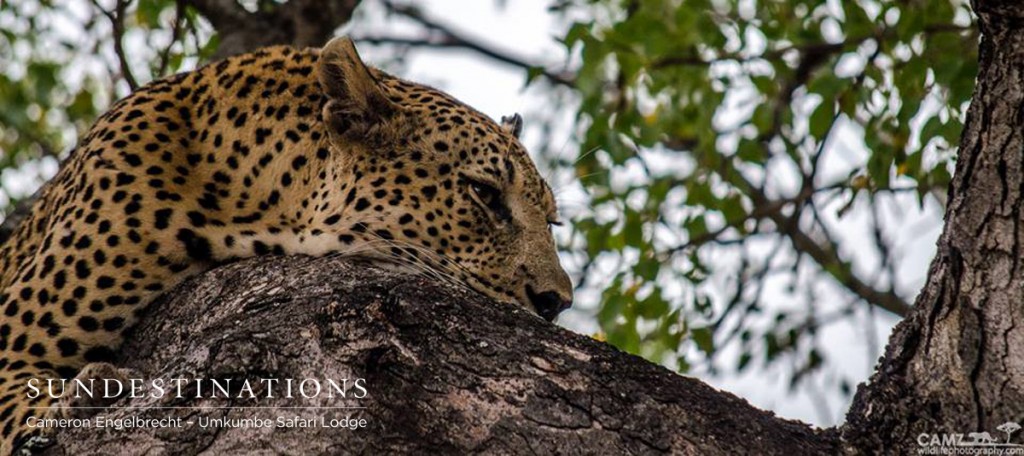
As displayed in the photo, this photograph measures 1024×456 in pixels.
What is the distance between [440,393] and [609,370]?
576 mm

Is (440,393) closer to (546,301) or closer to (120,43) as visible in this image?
(546,301)

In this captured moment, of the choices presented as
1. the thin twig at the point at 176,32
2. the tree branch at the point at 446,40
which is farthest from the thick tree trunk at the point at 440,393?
the tree branch at the point at 446,40

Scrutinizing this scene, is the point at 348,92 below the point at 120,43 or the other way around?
below

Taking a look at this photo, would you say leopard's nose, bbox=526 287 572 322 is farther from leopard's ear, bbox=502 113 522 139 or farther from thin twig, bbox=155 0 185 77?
thin twig, bbox=155 0 185 77

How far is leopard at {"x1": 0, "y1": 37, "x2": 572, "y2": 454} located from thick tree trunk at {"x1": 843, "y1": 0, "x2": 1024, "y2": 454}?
7.99 ft

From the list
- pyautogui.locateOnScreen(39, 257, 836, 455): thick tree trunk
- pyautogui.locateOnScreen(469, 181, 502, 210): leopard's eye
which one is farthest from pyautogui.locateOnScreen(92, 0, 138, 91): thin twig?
pyautogui.locateOnScreen(39, 257, 836, 455): thick tree trunk

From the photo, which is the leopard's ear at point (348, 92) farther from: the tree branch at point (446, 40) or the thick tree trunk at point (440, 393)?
the tree branch at point (446, 40)

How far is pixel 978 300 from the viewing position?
4.11m

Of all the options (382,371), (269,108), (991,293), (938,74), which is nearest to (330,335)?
(382,371)

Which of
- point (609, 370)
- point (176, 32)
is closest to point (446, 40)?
point (176, 32)

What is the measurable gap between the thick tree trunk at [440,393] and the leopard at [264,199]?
156 cm

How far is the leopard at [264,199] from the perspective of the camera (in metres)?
6.05

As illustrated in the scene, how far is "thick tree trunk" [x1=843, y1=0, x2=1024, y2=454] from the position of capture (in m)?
4.02

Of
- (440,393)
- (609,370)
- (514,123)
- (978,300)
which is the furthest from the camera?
(514,123)
